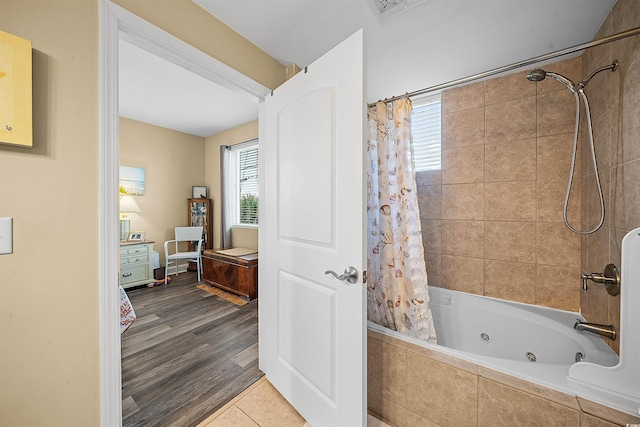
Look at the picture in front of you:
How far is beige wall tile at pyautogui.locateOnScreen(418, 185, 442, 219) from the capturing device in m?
2.17

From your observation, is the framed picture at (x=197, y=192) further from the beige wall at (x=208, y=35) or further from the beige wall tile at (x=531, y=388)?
the beige wall tile at (x=531, y=388)

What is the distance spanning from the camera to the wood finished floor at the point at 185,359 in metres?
1.48

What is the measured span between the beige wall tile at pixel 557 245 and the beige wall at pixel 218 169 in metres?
3.48

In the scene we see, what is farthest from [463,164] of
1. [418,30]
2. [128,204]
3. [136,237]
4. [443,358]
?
[128,204]

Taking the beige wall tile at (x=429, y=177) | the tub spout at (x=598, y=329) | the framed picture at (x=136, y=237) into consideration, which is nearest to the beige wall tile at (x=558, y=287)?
the tub spout at (x=598, y=329)

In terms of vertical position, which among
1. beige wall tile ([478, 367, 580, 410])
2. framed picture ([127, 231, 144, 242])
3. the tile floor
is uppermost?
framed picture ([127, 231, 144, 242])

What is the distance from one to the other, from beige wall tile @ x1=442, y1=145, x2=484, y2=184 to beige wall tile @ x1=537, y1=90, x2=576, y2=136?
15.9 inches

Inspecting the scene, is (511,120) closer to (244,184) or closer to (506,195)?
(506,195)

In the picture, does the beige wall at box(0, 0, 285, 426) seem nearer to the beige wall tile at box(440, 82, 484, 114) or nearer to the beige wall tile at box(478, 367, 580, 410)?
the beige wall tile at box(478, 367, 580, 410)

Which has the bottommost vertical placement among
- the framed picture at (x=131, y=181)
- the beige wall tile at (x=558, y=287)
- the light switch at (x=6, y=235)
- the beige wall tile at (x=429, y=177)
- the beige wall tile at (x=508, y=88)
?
the beige wall tile at (x=558, y=287)

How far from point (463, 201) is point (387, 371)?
1.49 metres

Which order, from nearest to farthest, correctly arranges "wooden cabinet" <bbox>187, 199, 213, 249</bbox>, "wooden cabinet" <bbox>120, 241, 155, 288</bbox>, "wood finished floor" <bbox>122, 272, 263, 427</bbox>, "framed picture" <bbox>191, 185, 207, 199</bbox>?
"wood finished floor" <bbox>122, 272, 263, 427</bbox>
"wooden cabinet" <bbox>120, 241, 155, 288</bbox>
"wooden cabinet" <bbox>187, 199, 213, 249</bbox>
"framed picture" <bbox>191, 185, 207, 199</bbox>

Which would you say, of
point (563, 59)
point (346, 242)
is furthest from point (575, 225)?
point (346, 242)

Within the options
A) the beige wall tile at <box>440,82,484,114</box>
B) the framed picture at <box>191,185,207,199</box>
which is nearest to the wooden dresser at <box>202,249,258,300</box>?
the framed picture at <box>191,185,207,199</box>
